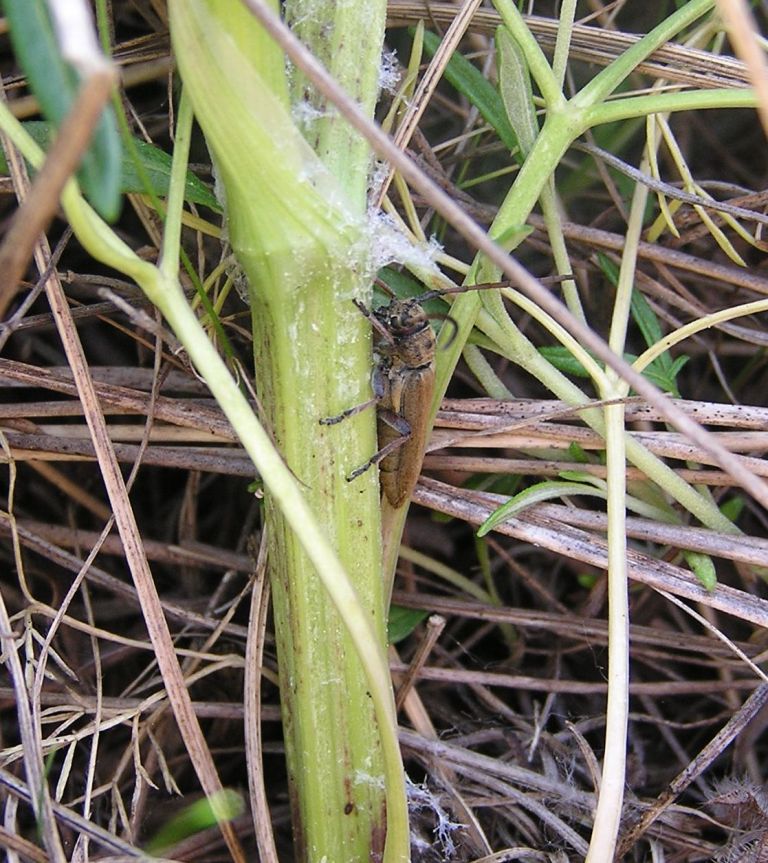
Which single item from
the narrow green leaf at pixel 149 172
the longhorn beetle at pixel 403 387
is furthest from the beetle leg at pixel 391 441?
the narrow green leaf at pixel 149 172

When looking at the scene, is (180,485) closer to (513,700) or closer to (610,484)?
(513,700)

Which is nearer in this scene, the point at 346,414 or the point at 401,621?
the point at 346,414

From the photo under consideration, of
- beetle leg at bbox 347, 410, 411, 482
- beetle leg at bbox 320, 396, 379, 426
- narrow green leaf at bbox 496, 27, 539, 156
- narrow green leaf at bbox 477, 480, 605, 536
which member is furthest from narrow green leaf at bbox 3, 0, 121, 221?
narrow green leaf at bbox 477, 480, 605, 536

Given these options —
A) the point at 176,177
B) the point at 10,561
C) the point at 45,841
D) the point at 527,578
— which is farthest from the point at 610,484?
the point at 10,561

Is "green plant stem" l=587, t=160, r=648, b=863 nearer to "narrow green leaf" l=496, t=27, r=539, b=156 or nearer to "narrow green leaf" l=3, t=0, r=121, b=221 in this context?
"narrow green leaf" l=496, t=27, r=539, b=156

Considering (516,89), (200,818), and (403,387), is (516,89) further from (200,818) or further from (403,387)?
(200,818)

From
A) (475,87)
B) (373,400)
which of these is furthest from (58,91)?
(475,87)
